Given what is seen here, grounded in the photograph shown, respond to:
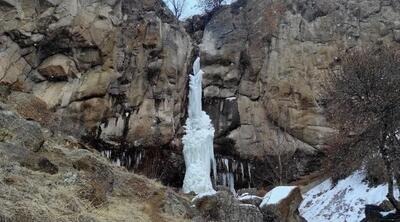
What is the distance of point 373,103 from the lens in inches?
543

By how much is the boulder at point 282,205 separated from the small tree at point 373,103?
2.67 m

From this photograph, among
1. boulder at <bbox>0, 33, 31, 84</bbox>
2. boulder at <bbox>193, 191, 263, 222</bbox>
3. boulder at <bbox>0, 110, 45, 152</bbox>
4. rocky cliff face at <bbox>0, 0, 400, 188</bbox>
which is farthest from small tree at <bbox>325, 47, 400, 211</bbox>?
boulder at <bbox>0, 33, 31, 84</bbox>

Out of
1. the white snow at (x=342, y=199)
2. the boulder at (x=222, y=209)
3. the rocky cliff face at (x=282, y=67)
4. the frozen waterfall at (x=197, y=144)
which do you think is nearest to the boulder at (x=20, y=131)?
the boulder at (x=222, y=209)

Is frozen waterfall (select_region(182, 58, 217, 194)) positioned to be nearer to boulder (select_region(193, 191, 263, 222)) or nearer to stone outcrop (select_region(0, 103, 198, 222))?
boulder (select_region(193, 191, 263, 222))

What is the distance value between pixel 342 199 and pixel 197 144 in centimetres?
865

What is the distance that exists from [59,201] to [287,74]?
70.8 ft

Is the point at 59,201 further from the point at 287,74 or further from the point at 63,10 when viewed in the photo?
the point at 287,74

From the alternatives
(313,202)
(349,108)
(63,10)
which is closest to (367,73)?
A: (349,108)

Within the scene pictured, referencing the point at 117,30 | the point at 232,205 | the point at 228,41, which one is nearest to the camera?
the point at 232,205

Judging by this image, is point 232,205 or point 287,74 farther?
point 287,74

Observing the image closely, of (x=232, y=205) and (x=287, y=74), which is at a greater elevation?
(x=287, y=74)

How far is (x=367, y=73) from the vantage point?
561 inches

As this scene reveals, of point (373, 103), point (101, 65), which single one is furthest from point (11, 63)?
point (373, 103)

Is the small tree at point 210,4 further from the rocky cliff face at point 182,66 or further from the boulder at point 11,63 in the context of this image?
the boulder at point 11,63
